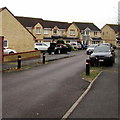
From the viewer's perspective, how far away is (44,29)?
56.8m

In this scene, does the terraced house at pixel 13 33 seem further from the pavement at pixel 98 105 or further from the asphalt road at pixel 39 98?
the pavement at pixel 98 105

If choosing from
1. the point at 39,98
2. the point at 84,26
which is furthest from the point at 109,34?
the point at 39,98

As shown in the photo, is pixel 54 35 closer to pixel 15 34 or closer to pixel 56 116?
Result: pixel 15 34

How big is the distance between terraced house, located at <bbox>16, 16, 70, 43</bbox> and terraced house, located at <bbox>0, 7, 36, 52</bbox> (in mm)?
26627

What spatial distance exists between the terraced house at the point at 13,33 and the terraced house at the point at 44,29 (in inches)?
1048

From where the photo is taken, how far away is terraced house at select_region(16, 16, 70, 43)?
5450 cm

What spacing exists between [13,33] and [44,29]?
31.2 metres

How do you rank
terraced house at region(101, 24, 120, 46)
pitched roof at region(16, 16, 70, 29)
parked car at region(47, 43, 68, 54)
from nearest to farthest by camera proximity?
parked car at region(47, 43, 68, 54), pitched roof at region(16, 16, 70, 29), terraced house at region(101, 24, 120, 46)

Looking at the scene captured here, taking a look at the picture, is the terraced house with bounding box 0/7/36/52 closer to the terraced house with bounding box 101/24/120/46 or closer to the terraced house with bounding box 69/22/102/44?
the terraced house with bounding box 69/22/102/44

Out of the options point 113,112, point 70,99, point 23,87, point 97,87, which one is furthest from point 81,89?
point 113,112

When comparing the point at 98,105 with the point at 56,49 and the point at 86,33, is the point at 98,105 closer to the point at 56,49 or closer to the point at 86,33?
the point at 56,49

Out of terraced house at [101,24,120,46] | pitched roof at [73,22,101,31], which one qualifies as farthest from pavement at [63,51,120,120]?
terraced house at [101,24,120,46]

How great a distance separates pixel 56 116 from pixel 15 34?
22.1 metres

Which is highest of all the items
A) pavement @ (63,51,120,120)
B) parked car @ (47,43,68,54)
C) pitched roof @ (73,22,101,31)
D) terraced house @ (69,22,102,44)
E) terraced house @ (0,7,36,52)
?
pitched roof @ (73,22,101,31)
